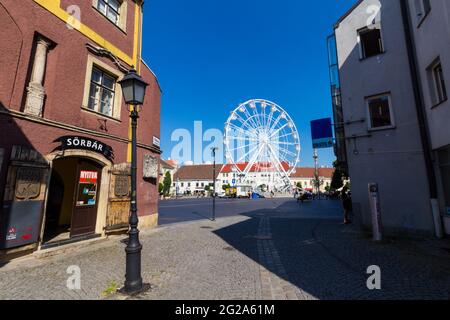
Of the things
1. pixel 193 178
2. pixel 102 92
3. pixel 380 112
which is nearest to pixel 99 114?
pixel 102 92

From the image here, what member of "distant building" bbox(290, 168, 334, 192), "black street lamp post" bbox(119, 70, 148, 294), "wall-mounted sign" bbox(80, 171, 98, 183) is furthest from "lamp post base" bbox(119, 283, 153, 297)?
"distant building" bbox(290, 168, 334, 192)

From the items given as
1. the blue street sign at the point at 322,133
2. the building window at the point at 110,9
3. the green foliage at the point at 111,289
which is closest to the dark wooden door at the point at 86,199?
the green foliage at the point at 111,289

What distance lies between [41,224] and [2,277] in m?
1.95

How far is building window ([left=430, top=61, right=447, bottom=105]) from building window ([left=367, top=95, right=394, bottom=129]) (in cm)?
157

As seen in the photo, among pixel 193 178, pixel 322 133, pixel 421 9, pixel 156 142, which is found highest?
pixel 193 178

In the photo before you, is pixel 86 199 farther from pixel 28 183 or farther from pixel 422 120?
pixel 422 120

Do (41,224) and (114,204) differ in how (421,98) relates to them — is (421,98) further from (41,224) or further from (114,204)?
(41,224)

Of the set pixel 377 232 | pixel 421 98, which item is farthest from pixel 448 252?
pixel 421 98

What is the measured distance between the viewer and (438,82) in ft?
27.4

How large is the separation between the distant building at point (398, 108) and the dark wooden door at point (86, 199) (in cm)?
1032

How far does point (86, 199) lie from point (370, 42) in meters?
13.4

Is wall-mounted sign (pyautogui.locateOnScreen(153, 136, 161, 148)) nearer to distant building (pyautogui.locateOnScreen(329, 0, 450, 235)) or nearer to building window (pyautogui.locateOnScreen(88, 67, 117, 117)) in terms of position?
building window (pyautogui.locateOnScreen(88, 67, 117, 117))

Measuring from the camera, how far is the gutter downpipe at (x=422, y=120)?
27.3 feet
